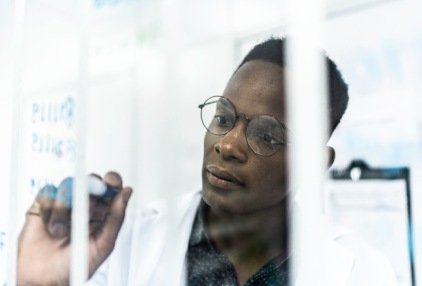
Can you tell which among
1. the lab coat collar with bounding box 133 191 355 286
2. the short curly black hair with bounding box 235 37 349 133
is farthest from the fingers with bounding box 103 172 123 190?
the short curly black hair with bounding box 235 37 349 133

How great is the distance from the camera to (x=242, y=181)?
74cm

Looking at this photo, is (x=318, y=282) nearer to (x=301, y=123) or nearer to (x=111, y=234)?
(x=301, y=123)

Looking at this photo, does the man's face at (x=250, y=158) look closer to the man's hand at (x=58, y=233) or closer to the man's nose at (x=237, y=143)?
the man's nose at (x=237, y=143)

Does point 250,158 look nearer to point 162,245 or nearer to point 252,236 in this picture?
point 252,236

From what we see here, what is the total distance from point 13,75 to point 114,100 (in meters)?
0.31

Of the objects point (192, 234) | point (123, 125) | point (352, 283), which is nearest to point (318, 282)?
point (352, 283)

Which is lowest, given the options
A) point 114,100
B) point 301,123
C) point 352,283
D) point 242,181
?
point 352,283

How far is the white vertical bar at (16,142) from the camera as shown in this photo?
0.99 m

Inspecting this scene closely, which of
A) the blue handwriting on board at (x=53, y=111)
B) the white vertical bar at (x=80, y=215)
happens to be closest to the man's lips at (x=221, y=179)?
the white vertical bar at (x=80, y=215)

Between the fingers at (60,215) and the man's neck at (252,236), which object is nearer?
the man's neck at (252,236)

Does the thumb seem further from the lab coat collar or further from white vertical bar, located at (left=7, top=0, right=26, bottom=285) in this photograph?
white vertical bar, located at (left=7, top=0, right=26, bottom=285)

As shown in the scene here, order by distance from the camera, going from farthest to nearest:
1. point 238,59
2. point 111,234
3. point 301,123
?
point 111,234 < point 238,59 < point 301,123

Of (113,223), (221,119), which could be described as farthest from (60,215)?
(221,119)

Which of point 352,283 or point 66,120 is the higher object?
point 66,120
